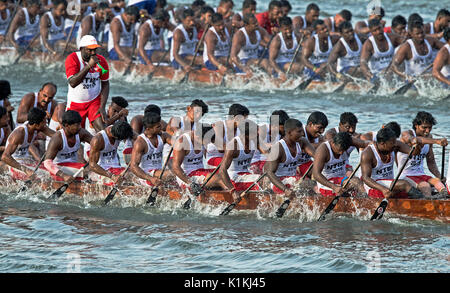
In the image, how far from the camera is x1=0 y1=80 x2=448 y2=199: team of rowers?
36.3 feet

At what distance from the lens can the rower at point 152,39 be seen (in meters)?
18.6

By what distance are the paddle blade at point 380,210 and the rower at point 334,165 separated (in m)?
0.38

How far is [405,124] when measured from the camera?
16.2 m

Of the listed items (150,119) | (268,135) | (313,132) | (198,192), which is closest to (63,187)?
(150,119)

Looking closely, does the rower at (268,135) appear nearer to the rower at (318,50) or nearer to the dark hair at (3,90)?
the dark hair at (3,90)

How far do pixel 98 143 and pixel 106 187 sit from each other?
0.52 meters

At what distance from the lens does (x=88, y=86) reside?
1291 centimetres

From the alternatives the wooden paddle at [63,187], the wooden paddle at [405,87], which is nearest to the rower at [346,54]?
the wooden paddle at [405,87]

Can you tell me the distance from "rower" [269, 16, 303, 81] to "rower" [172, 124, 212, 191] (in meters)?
5.97

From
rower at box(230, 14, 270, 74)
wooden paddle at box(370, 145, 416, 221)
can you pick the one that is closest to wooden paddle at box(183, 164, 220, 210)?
wooden paddle at box(370, 145, 416, 221)

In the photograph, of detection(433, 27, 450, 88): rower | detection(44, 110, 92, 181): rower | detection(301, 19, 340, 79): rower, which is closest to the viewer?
detection(44, 110, 92, 181): rower

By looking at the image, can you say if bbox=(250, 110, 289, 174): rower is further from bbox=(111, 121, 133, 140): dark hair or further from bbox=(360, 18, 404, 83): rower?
bbox=(360, 18, 404, 83): rower

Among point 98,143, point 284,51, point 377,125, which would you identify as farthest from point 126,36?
point 98,143

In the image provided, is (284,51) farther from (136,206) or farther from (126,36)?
(136,206)
